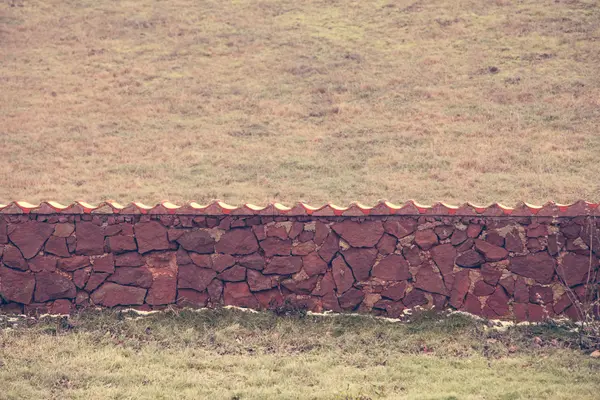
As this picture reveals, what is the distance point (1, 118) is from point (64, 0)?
13202mm

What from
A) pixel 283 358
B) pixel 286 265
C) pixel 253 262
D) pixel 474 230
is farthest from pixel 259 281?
pixel 474 230

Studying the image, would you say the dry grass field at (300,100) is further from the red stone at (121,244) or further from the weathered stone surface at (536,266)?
the red stone at (121,244)

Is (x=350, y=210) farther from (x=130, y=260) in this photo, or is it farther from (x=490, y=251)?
(x=130, y=260)

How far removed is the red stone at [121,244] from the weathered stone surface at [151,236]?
0.08 m

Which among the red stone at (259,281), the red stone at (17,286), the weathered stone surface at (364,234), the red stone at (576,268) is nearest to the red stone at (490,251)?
the red stone at (576,268)

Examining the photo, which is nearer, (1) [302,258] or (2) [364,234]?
(2) [364,234]

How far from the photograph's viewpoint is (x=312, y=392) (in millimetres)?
6051

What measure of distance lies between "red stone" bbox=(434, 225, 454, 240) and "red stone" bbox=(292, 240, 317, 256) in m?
1.34

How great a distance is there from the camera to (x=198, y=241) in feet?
27.3

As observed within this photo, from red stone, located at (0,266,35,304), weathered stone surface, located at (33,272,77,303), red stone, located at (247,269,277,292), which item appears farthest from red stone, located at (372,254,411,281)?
red stone, located at (0,266,35,304)

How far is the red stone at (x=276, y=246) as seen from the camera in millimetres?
8250

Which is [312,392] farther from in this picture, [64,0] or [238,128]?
[64,0]

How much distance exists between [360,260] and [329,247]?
37cm

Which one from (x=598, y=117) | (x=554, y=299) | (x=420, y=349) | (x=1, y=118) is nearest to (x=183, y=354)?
(x=420, y=349)
